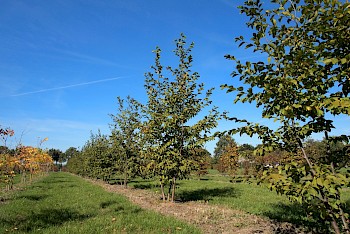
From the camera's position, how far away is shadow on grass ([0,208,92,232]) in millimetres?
8516

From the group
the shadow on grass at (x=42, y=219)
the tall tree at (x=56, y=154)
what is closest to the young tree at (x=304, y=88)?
the shadow on grass at (x=42, y=219)

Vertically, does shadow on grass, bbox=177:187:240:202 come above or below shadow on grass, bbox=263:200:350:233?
above

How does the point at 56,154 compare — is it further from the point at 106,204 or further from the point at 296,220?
the point at 296,220

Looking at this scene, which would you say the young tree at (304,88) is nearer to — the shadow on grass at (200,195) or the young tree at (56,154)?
the shadow on grass at (200,195)

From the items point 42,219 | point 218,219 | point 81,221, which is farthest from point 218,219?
point 42,219

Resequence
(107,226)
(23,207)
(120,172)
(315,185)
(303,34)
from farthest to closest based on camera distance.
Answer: (120,172)
(23,207)
(107,226)
(303,34)
(315,185)

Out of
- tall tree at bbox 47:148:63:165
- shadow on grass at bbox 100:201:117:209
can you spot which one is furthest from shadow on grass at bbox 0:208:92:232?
tall tree at bbox 47:148:63:165

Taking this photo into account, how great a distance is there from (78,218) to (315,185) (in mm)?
8826

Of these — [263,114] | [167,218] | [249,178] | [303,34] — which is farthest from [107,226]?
[303,34]

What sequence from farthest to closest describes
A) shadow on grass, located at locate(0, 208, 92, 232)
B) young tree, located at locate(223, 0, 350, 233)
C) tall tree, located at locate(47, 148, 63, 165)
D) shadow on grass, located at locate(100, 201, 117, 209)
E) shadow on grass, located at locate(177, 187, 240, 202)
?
tall tree, located at locate(47, 148, 63, 165), shadow on grass, located at locate(177, 187, 240, 202), shadow on grass, located at locate(100, 201, 117, 209), shadow on grass, located at locate(0, 208, 92, 232), young tree, located at locate(223, 0, 350, 233)

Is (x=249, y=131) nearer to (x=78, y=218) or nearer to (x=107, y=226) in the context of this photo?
(x=107, y=226)

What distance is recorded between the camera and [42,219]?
9.52 m

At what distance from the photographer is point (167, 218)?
9289 mm

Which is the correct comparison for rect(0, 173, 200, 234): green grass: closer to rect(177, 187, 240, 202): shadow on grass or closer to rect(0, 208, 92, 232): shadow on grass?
rect(0, 208, 92, 232): shadow on grass
